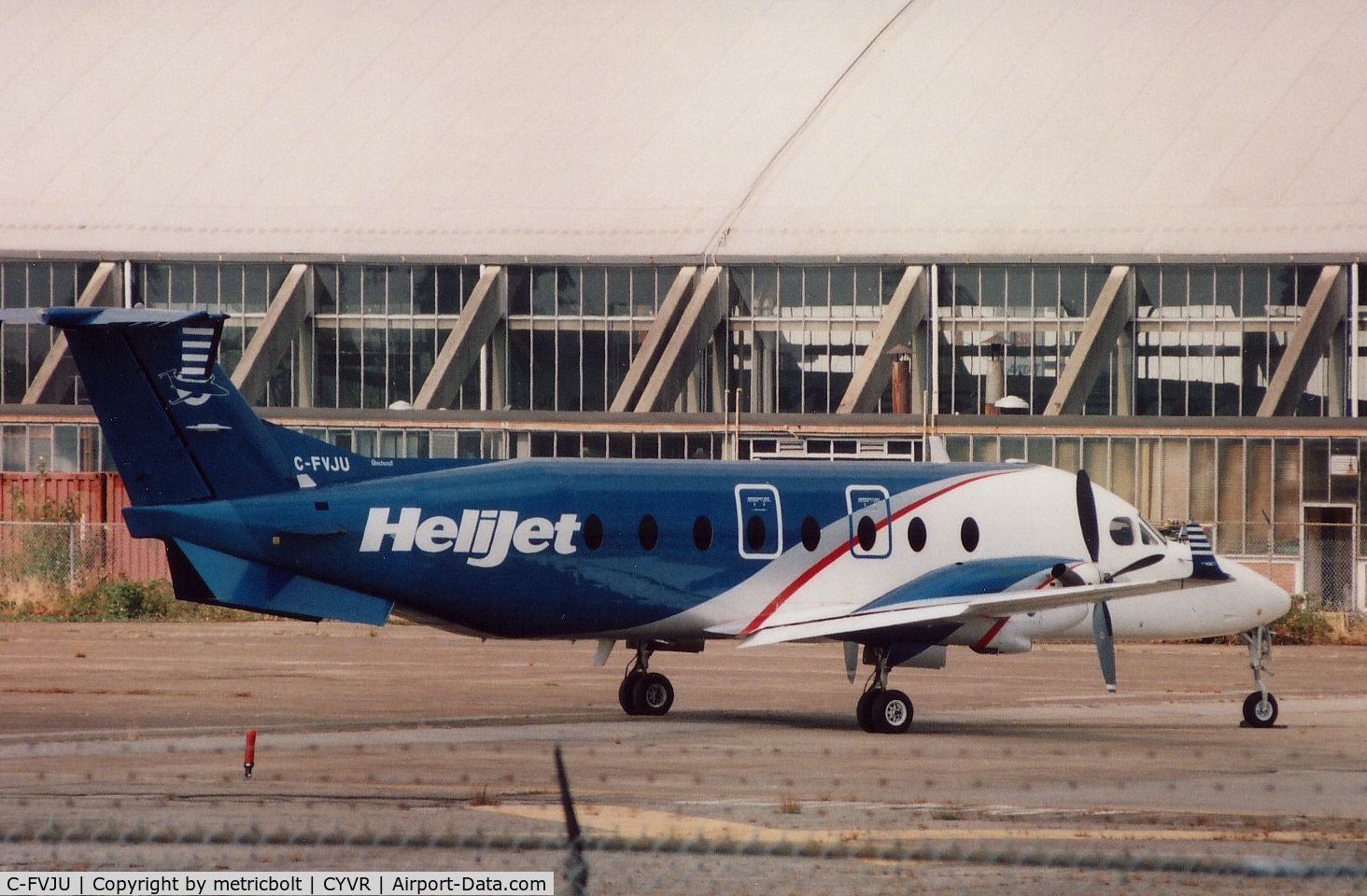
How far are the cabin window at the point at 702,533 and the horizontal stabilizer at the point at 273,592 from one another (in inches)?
165

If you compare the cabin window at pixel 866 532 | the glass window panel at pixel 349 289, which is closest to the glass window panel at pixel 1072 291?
the glass window panel at pixel 349 289

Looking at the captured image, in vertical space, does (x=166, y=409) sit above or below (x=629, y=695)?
above

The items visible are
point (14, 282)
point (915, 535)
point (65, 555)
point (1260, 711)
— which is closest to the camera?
point (1260, 711)

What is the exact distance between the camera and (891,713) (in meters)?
24.9

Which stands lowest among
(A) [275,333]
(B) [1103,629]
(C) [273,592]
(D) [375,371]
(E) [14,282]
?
(B) [1103,629]

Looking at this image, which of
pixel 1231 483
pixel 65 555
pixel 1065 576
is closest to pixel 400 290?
pixel 65 555


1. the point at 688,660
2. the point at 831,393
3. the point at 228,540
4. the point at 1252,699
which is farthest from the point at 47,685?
the point at 831,393

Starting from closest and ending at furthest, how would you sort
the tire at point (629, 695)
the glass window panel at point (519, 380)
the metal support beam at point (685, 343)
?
the tire at point (629, 695) < the metal support beam at point (685, 343) < the glass window panel at point (519, 380)

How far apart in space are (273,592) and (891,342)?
40.9 meters

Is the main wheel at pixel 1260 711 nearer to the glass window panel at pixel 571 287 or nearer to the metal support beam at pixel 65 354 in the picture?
the glass window panel at pixel 571 287

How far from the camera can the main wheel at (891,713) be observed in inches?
978

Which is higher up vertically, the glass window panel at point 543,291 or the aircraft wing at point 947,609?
the glass window panel at point 543,291

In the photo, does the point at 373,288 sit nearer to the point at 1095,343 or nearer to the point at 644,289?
the point at 644,289

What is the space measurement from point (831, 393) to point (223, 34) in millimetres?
28471
